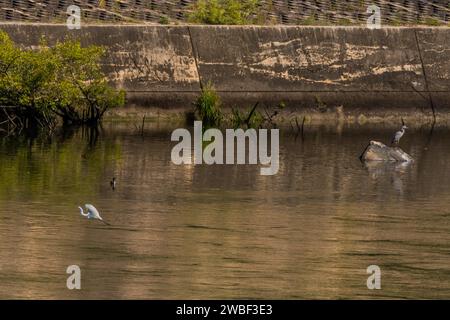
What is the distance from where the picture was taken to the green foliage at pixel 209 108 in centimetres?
3612

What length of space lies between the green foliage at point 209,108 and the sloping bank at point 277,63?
0.41 meters

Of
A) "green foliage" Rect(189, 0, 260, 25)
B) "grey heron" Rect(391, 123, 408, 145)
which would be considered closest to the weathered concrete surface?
"grey heron" Rect(391, 123, 408, 145)

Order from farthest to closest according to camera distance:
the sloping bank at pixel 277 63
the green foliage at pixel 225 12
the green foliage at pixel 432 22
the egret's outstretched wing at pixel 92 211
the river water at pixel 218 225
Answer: the green foliage at pixel 432 22 < the green foliage at pixel 225 12 < the sloping bank at pixel 277 63 < the egret's outstretched wing at pixel 92 211 < the river water at pixel 218 225

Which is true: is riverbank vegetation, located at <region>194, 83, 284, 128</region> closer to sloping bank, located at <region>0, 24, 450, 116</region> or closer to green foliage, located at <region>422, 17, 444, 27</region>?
sloping bank, located at <region>0, 24, 450, 116</region>

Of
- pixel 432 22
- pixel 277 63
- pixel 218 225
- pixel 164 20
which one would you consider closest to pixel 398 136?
pixel 277 63

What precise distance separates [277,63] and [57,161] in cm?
1058

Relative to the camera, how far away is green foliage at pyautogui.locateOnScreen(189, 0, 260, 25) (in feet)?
128

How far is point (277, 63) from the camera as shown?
38.2 meters

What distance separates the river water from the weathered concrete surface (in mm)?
277

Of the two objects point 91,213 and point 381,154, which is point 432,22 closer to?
point 381,154

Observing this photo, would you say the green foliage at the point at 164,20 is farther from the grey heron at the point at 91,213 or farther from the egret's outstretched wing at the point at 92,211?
the egret's outstretched wing at the point at 92,211

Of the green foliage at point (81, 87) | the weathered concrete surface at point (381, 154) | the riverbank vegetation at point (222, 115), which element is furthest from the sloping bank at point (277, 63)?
the weathered concrete surface at point (381, 154)
